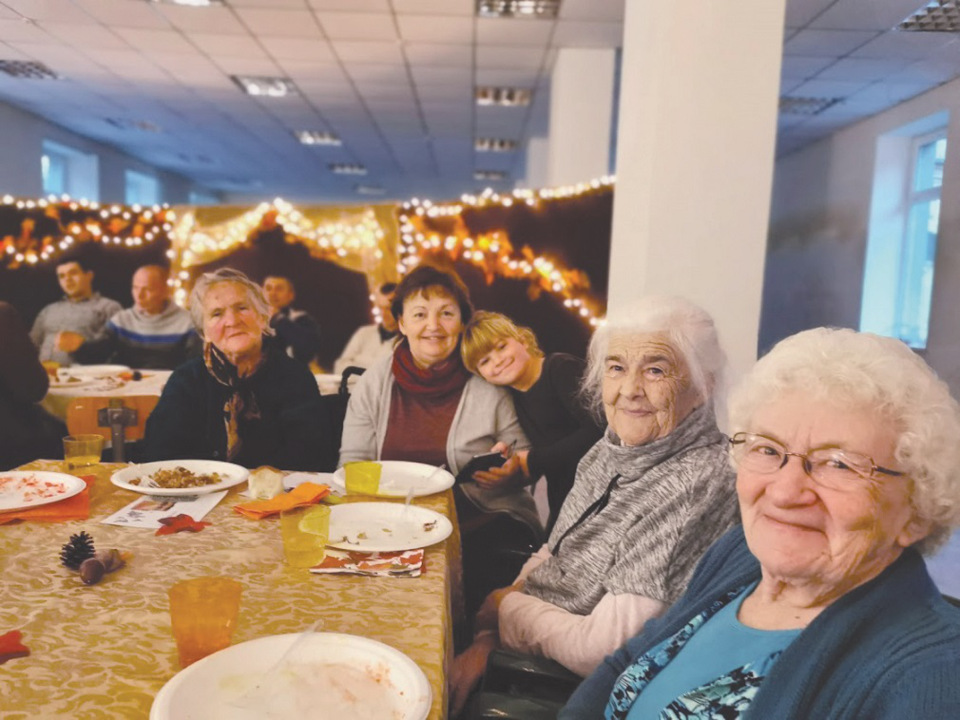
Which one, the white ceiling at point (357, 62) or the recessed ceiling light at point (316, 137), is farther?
the recessed ceiling light at point (316, 137)

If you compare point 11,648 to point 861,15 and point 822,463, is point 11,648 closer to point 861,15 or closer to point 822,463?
point 822,463

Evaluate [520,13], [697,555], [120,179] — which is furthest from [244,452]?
[120,179]

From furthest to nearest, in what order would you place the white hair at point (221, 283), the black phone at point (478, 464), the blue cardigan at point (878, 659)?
the white hair at point (221, 283)
the black phone at point (478, 464)
the blue cardigan at point (878, 659)

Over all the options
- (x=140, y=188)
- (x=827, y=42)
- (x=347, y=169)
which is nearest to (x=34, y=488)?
(x=827, y=42)

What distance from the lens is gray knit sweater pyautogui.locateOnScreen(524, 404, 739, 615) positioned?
1402mm

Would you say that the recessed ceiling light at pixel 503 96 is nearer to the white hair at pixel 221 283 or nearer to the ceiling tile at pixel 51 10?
the ceiling tile at pixel 51 10

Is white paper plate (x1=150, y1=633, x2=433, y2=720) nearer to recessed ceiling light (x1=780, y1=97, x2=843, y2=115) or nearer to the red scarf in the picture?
the red scarf

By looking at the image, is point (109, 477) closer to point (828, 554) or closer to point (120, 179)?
point (828, 554)

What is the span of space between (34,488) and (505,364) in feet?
4.55

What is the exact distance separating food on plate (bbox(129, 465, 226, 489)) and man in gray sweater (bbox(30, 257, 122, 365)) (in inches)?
70.0

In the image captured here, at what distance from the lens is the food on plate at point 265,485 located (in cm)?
172

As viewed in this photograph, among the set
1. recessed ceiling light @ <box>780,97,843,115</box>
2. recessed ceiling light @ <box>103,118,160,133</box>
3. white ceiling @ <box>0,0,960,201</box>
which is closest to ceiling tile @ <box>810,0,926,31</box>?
white ceiling @ <box>0,0,960,201</box>

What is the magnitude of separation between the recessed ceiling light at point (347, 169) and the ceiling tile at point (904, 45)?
7.59 metres

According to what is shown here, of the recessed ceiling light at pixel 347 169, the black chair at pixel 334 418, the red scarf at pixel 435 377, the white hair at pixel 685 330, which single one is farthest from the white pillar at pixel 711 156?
the recessed ceiling light at pixel 347 169
